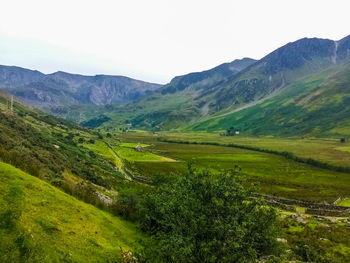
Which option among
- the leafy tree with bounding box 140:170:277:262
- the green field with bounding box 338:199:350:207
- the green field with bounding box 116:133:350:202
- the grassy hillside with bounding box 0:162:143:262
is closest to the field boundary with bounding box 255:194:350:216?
the green field with bounding box 338:199:350:207

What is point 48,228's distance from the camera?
741 inches

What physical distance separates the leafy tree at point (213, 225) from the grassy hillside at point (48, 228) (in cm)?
434

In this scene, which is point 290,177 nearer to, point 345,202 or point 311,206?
point 345,202

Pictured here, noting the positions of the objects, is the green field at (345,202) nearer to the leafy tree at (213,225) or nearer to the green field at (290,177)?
the green field at (290,177)

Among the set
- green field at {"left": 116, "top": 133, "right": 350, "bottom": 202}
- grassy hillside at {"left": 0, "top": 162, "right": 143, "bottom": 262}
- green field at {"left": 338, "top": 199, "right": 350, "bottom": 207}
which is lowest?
green field at {"left": 116, "top": 133, "right": 350, "bottom": 202}

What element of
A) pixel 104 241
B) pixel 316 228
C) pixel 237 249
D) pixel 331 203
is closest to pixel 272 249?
pixel 237 249

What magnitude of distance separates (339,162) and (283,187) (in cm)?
6254

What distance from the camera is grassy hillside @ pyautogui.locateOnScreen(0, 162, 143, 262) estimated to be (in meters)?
15.9

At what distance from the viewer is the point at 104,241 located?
69.8 ft

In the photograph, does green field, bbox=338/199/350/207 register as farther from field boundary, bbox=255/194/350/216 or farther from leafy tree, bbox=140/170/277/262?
leafy tree, bbox=140/170/277/262

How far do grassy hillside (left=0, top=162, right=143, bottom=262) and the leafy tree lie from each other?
434cm

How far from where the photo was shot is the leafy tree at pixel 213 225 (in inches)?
663

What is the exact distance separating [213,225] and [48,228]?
11584 mm

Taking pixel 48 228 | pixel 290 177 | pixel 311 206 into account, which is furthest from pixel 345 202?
pixel 48 228
